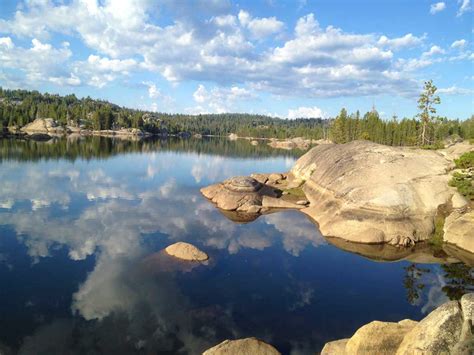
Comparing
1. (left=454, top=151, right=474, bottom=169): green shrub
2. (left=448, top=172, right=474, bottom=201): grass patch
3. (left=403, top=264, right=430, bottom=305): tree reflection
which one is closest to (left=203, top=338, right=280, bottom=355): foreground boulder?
(left=403, top=264, right=430, bottom=305): tree reflection

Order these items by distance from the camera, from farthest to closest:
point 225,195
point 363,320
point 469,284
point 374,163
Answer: point 225,195, point 374,163, point 469,284, point 363,320

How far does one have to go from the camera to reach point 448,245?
31984 millimetres

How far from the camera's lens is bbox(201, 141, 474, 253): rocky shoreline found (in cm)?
3281

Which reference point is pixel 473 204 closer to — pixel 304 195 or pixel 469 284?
pixel 469 284

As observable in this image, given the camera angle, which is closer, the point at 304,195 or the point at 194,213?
the point at 194,213

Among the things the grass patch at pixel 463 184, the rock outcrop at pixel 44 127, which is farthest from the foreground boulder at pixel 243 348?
the rock outcrop at pixel 44 127

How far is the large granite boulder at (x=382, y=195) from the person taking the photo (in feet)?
109

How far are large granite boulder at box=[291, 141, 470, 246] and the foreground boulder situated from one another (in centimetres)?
1942

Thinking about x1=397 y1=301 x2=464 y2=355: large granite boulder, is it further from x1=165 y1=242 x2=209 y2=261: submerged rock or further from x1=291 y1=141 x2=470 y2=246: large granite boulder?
x1=291 y1=141 x2=470 y2=246: large granite boulder

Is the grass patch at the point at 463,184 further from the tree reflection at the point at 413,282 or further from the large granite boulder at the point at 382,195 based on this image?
the tree reflection at the point at 413,282

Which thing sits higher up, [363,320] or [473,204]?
[473,204]

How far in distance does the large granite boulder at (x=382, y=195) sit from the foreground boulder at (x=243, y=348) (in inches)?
764

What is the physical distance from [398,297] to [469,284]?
5770 mm

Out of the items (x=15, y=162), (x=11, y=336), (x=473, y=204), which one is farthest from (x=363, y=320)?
(x=15, y=162)
